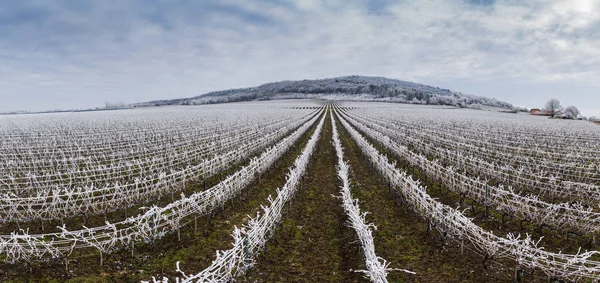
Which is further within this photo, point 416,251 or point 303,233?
point 303,233

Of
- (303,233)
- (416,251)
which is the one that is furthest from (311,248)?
(416,251)

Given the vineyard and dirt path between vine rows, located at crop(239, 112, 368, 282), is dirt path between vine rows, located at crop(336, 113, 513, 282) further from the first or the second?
dirt path between vine rows, located at crop(239, 112, 368, 282)

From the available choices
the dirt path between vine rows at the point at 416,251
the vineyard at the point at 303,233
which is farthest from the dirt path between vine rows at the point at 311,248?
the dirt path between vine rows at the point at 416,251

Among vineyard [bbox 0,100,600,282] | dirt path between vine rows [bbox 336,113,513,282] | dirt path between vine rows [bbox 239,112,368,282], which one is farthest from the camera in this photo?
dirt path between vine rows [bbox 239,112,368,282]

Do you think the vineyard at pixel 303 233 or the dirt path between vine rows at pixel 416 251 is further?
the dirt path between vine rows at pixel 416 251

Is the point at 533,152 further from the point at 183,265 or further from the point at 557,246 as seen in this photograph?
the point at 183,265

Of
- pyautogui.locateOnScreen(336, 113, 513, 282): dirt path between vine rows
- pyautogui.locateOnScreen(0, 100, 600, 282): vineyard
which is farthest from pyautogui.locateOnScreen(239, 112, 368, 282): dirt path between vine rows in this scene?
pyautogui.locateOnScreen(336, 113, 513, 282): dirt path between vine rows

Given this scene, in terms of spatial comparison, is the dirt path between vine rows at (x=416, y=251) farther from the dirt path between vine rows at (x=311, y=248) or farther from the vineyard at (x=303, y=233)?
the dirt path between vine rows at (x=311, y=248)

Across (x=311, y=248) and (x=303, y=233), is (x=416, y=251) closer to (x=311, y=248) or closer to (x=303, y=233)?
(x=311, y=248)

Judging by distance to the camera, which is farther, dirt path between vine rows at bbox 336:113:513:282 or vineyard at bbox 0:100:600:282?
dirt path between vine rows at bbox 336:113:513:282

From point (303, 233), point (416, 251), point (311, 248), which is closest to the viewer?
point (416, 251)

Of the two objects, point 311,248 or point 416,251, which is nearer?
point 416,251

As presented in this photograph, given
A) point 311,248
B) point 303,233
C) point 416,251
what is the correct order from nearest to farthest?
1. point 416,251
2. point 311,248
3. point 303,233

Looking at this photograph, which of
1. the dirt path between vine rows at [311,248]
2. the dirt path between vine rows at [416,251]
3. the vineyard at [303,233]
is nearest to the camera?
the vineyard at [303,233]
